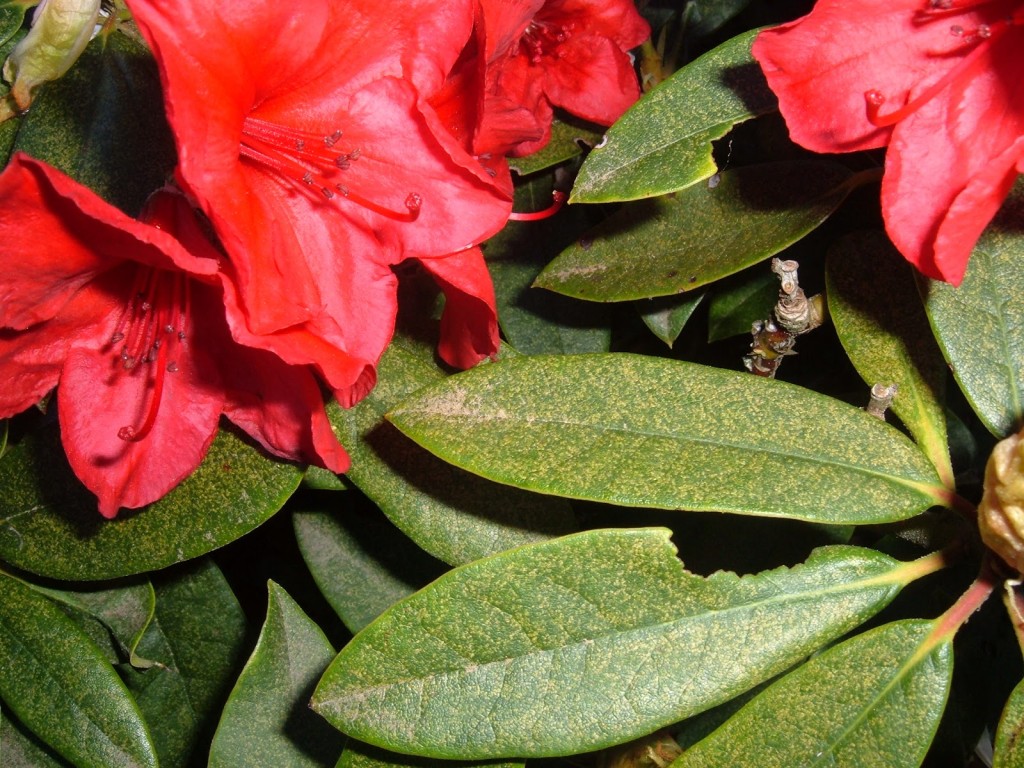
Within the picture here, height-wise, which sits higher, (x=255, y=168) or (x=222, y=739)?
(x=255, y=168)

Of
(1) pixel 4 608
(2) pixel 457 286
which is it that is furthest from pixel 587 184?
(1) pixel 4 608

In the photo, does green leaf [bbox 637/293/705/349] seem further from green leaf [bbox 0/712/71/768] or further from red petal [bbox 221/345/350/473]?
green leaf [bbox 0/712/71/768]

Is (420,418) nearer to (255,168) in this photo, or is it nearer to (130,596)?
(255,168)

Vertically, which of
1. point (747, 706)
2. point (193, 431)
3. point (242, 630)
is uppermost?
point (193, 431)

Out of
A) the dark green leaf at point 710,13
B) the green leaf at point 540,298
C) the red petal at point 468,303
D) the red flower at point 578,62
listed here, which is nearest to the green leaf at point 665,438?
the red petal at point 468,303

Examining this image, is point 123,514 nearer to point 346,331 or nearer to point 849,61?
point 346,331

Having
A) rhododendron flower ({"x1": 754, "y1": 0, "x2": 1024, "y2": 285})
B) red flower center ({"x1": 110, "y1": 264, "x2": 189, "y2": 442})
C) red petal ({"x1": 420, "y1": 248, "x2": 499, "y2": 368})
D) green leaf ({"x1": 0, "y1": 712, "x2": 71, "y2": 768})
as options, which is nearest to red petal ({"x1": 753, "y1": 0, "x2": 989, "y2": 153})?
rhododendron flower ({"x1": 754, "y1": 0, "x2": 1024, "y2": 285})

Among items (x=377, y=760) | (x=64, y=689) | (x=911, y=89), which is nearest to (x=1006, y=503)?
(x=911, y=89)
